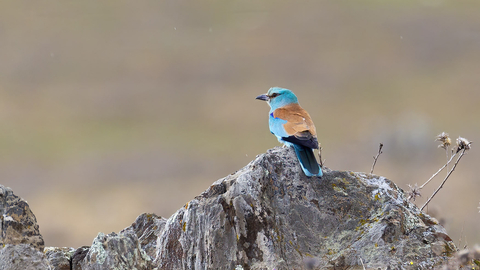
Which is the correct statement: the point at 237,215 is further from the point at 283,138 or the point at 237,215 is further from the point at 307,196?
the point at 283,138

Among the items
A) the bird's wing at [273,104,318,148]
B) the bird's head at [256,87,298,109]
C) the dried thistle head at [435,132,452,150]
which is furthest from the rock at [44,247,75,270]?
the dried thistle head at [435,132,452,150]

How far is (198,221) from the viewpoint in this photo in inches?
188

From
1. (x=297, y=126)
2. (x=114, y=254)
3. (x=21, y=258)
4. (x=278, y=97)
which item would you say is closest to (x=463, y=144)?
(x=297, y=126)

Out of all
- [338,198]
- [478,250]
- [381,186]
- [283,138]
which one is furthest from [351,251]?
[283,138]

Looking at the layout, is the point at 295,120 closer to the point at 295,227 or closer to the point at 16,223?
the point at 295,227

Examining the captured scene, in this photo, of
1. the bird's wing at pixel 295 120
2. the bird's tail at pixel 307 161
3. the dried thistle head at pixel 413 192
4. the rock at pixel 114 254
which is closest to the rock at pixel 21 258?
the rock at pixel 114 254

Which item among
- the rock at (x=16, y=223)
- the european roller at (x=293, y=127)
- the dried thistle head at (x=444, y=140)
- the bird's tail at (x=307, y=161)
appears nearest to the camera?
the rock at (x=16, y=223)

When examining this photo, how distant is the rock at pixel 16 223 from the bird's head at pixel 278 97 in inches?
157

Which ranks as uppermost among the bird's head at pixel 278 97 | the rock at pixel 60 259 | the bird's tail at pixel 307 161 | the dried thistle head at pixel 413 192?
the bird's head at pixel 278 97

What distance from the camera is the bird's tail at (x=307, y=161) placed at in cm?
520

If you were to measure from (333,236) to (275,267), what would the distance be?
32.4 inches

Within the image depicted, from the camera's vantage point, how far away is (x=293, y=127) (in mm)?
5914

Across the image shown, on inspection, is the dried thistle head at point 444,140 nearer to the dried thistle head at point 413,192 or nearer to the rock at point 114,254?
the dried thistle head at point 413,192

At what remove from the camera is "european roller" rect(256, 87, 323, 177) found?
535cm
